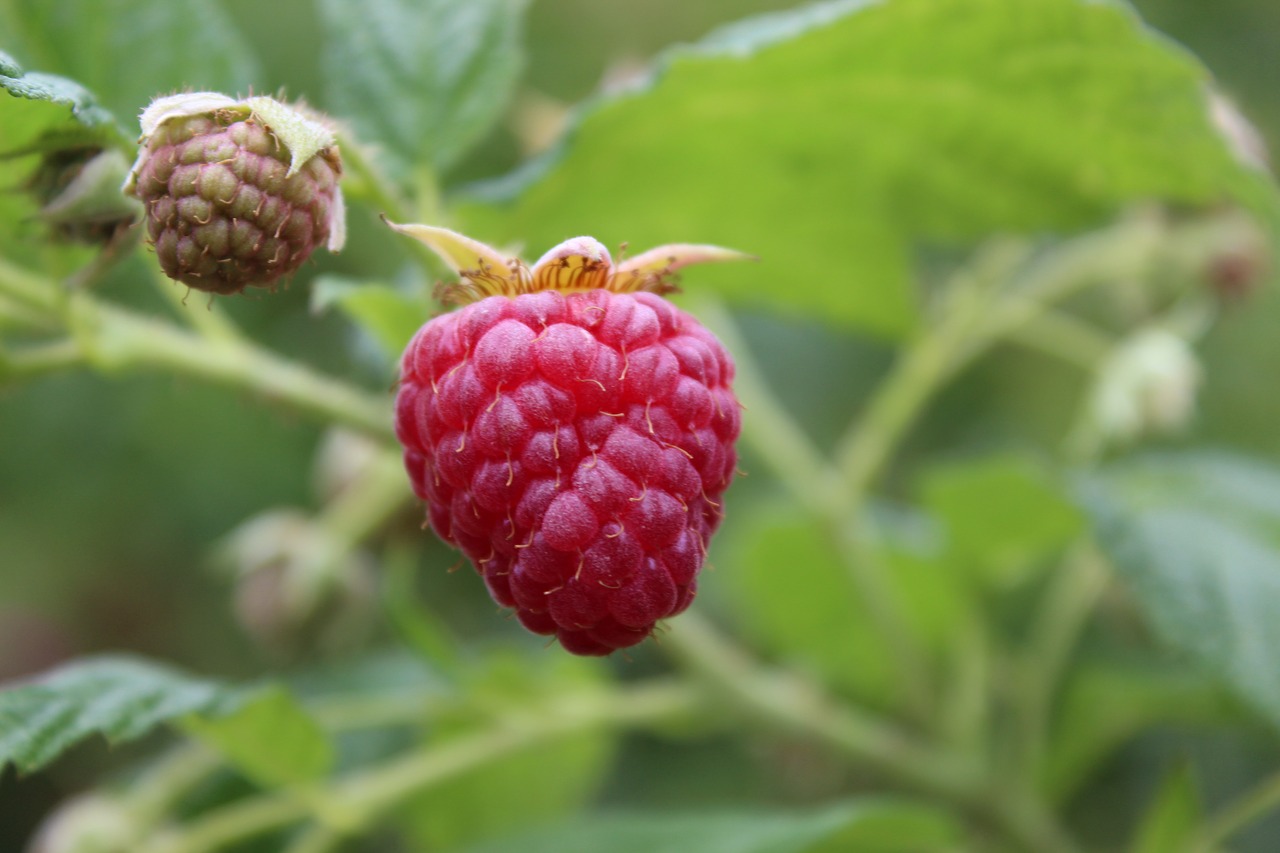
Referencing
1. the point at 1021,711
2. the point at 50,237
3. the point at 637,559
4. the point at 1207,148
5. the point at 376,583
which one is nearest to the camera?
the point at 637,559

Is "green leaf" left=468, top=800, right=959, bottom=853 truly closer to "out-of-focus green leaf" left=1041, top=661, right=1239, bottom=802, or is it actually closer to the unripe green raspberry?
"out-of-focus green leaf" left=1041, top=661, right=1239, bottom=802

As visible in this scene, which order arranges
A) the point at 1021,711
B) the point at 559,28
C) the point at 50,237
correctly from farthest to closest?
1. the point at 559,28
2. the point at 1021,711
3. the point at 50,237

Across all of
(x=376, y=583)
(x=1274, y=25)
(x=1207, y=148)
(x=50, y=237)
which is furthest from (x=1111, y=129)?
(x=1274, y=25)

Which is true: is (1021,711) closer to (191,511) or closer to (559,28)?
(191,511)

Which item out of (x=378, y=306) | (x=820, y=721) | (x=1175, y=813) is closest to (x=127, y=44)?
(x=378, y=306)

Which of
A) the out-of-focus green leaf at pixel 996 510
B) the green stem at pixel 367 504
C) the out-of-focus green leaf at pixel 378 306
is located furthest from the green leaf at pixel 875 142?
the green stem at pixel 367 504

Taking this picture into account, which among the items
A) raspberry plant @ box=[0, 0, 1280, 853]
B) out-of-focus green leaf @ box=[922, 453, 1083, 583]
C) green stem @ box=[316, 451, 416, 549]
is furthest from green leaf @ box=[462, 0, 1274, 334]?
green stem @ box=[316, 451, 416, 549]

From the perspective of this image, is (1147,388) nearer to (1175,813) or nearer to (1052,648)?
(1052,648)
